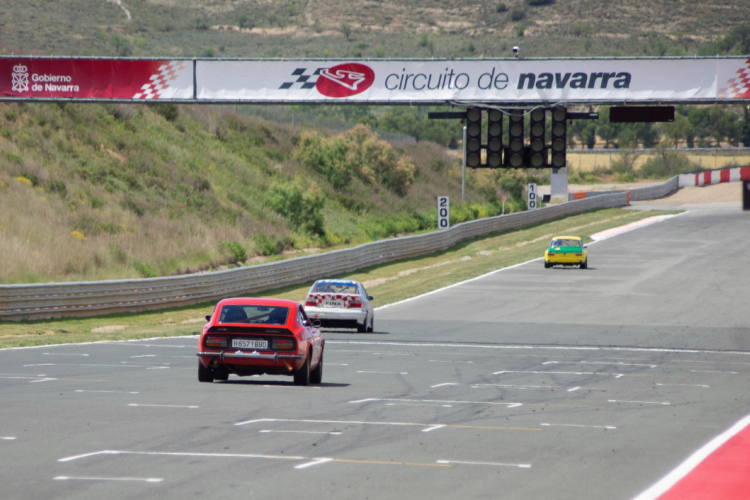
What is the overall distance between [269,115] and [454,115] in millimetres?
46329

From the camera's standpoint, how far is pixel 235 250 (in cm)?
4062

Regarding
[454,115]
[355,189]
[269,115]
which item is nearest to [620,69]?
[454,115]

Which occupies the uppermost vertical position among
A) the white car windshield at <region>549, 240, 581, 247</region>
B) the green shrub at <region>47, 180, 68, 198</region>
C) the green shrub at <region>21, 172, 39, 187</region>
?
the green shrub at <region>21, 172, 39, 187</region>

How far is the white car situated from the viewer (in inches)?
913

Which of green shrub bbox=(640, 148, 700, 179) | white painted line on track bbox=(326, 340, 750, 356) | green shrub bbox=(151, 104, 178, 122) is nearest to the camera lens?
white painted line on track bbox=(326, 340, 750, 356)

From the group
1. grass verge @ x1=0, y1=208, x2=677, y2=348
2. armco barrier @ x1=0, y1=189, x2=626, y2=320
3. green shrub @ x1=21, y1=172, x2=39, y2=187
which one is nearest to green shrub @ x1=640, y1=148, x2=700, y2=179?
grass verge @ x1=0, y1=208, x2=677, y2=348

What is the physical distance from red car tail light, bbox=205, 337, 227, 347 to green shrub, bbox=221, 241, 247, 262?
27.4m

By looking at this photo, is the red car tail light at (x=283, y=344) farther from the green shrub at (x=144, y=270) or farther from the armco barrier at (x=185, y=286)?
the green shrub at (x=144, y=270)

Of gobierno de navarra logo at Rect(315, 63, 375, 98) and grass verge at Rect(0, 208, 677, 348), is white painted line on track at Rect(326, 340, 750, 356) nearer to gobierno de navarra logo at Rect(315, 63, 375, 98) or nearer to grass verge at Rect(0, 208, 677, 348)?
grass verge at Rect(0, 208, 677, 348)

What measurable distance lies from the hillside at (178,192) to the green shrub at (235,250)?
5 cm

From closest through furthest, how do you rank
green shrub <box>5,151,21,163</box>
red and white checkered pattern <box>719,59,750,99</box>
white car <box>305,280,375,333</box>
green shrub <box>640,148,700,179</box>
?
white car <box>305,280,375,333</box> → red and white checkered pattern <box>719,59,750,99</box> → green shrub <box>5,151,21,163</box> → green shrub <box>640,148,700,179</box>

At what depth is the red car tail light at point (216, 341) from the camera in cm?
1308

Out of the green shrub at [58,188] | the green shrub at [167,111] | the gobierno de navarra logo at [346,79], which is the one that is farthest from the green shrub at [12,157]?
the gobierno de navarra logo at [346,79]

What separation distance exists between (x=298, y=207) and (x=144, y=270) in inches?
776
